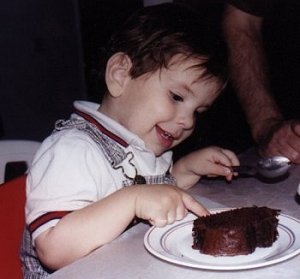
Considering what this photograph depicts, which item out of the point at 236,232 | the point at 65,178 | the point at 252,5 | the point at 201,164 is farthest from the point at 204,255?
the point at 252,5

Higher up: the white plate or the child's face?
the child's face

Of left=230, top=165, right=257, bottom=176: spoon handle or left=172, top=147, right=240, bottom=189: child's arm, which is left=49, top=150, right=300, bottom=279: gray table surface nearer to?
left=230, top=165, right=257, bottom=176: spoon handle

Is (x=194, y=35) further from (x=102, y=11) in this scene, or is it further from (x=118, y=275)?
(x=102, y=11)

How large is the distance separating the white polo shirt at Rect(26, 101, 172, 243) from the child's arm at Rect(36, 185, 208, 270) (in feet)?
0.11

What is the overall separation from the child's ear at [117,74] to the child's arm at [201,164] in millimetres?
297

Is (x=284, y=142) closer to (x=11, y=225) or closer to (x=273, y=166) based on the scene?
(x=273, y=166)

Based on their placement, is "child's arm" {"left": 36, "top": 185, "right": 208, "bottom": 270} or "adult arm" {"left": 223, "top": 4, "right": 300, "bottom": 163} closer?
"child's arm" {"left": 36, "top": 185, "right": 208, "bottom": 270}

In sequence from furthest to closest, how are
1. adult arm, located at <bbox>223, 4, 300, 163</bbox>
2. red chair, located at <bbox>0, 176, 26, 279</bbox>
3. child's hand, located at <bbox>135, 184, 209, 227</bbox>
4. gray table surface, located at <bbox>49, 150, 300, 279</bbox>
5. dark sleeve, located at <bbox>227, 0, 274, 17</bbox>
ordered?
dark sleeve, located at <bbox>227, 0, 274, 17</bbox>, adult arm, located at <bbox>223, 4, 300, 163</bbox>, red chair, located at <bbox>0, 176, 26, 279</bbox>, child's hand, located at <bbox>135, 184, 209, 227</bbox>, gray table surface, located at <bbox>49, 150, 300, 279</bbox>

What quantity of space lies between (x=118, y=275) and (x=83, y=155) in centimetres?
39

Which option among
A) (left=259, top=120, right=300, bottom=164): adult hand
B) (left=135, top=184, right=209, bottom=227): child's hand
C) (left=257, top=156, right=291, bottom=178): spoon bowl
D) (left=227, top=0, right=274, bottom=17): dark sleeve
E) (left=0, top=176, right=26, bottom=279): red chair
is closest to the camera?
(left=135, top=184, right=209, bottom=227): child's hand

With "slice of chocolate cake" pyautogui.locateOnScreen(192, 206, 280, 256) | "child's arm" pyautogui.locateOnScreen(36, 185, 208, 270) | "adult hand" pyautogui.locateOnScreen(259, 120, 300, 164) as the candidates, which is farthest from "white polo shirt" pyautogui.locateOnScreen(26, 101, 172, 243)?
"adult hand" pyautogui.locateOnScreen(259, 120, 300, 164)

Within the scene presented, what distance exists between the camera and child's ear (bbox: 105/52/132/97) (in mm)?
1415

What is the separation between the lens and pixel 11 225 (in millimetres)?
1169

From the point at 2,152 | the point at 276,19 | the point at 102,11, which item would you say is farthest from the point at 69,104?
the point at 2,152
